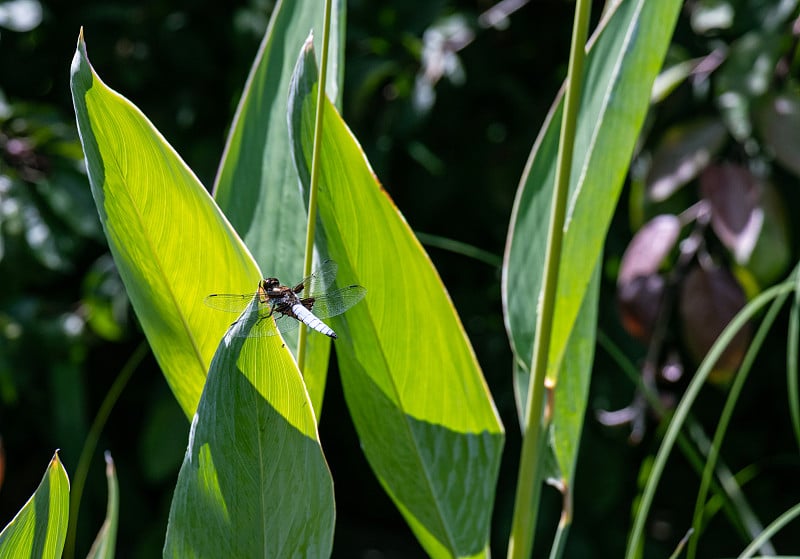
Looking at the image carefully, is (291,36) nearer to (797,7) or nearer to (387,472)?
(387,472)

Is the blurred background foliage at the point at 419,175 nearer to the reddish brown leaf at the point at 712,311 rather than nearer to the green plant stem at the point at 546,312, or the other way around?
the reddish brown leaf at the point at 712,311

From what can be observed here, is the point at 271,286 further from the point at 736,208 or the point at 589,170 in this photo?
the point at 736,208

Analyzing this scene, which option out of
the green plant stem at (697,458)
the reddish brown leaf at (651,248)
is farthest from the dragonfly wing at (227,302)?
the reddish brown leaf at (651,248)

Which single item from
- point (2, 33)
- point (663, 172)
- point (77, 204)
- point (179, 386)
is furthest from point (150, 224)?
point (2, 33)

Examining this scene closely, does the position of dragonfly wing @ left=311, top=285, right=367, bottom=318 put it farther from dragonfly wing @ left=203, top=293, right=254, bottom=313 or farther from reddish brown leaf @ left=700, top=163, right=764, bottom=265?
reddish brown leaf @ left=700, top=163, right=764, bottom=265

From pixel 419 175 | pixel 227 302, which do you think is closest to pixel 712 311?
pixel 419 175

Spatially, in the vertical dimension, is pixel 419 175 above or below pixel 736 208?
above
